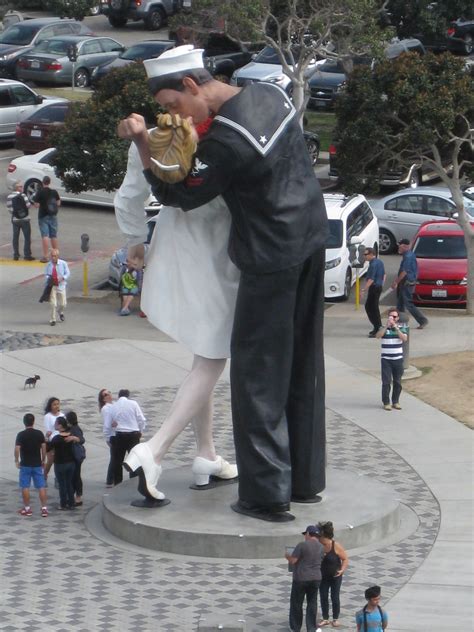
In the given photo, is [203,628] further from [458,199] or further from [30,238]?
[30,238]

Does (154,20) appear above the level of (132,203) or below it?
below

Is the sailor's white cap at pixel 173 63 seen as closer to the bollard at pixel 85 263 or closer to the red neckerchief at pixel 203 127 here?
the red neckerchief at pixel 203 127

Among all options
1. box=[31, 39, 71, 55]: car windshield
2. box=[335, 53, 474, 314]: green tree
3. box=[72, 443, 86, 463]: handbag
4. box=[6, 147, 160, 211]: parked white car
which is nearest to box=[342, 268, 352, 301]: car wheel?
box=[335, 53, 474, 314]: green tree

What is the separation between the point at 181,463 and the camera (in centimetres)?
1580

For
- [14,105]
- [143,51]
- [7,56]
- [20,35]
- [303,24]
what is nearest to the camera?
[303,24]

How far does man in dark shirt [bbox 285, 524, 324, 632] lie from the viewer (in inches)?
442

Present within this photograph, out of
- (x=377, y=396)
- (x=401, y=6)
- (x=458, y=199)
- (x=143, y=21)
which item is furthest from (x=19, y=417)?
(x=143, y=21)

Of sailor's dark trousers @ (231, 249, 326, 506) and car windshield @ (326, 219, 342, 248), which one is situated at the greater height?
sailor's dark trousers @ (231, 249, 326, 506)

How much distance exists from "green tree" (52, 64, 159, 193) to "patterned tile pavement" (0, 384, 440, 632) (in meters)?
9.70

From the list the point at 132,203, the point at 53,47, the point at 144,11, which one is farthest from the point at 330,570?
the point at 144,11

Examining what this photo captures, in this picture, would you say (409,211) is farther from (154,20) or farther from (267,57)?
(154,20)

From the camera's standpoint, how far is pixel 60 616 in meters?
11.7

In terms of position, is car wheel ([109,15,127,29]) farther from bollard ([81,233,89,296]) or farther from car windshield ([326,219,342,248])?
car windshield ([326,219,342,248])

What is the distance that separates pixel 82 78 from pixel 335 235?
1973 cm
